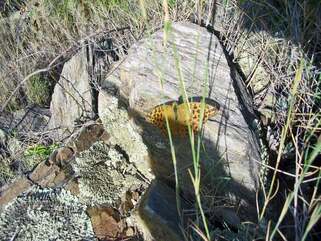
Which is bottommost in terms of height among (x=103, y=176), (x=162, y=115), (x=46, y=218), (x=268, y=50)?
(x=46, y=218)

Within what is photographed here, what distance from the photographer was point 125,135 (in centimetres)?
232

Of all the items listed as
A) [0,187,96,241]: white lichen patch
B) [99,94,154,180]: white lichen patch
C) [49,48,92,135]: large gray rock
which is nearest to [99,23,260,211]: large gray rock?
[99,94,154,180]: white lichen patch

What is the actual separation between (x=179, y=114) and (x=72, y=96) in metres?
0.96

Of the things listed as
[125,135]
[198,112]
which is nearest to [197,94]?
[198,112]

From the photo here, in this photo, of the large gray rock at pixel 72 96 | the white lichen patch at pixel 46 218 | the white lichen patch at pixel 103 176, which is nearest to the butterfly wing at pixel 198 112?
the white lichen patch at pixel 103 176

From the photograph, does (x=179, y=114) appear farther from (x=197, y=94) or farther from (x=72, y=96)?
(x=72, y=96)

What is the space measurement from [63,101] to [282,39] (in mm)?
1409

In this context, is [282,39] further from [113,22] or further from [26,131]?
[26,131]

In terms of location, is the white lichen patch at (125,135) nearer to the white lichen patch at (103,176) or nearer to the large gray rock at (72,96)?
the white lichen patch at (103,176)

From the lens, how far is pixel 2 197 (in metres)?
2.52

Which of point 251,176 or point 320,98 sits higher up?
point 320,98

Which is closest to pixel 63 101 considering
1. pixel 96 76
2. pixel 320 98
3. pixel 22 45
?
pixel 96 76

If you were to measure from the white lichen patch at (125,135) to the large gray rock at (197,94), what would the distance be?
1 centimetres

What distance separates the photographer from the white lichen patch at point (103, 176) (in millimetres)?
2234
